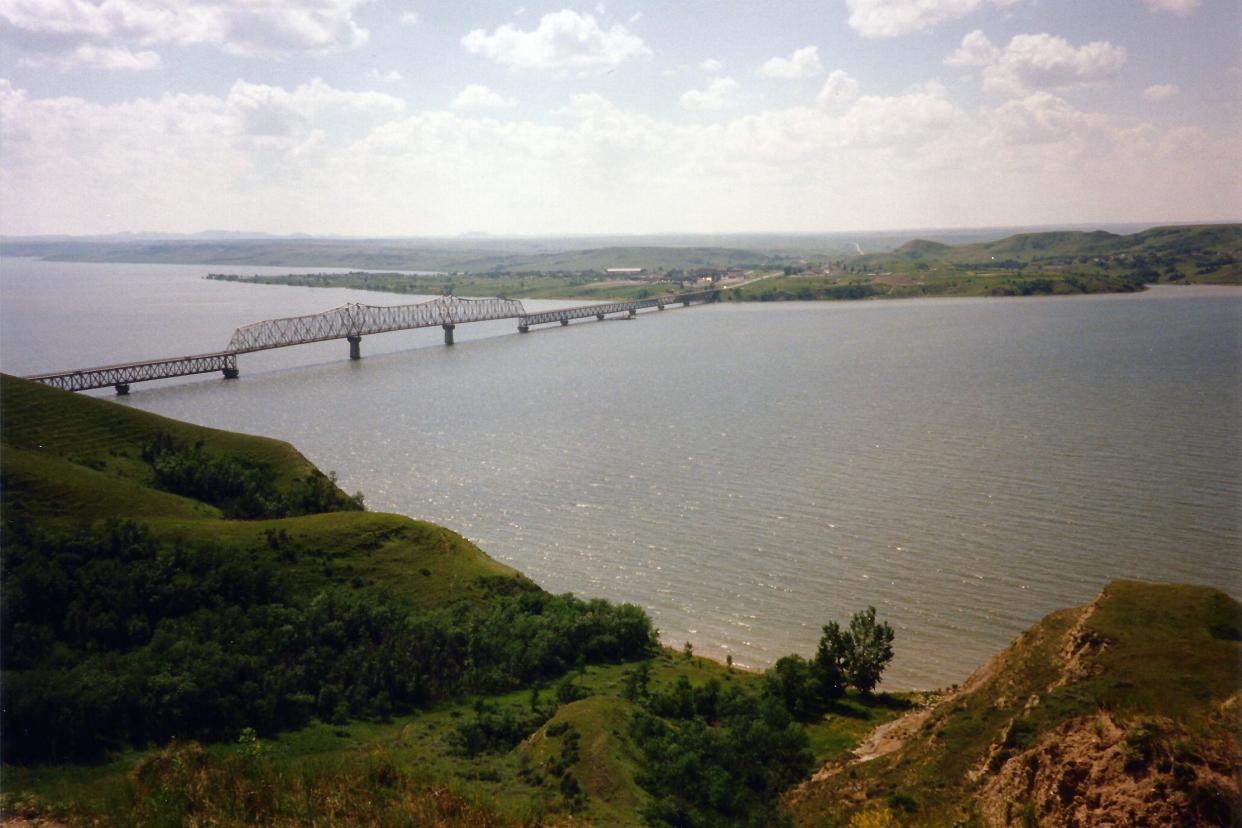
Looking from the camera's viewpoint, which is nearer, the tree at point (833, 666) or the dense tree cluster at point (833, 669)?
the dense tree cluster at point (833, 669)

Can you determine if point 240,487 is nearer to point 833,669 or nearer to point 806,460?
point 833,669

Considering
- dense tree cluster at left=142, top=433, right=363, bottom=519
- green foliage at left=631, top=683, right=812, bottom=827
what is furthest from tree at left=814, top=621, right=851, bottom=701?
dense tree cluster at left=142, top=433, right=363, bottom=519

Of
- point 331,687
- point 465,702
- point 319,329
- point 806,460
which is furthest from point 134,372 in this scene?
point 465,702

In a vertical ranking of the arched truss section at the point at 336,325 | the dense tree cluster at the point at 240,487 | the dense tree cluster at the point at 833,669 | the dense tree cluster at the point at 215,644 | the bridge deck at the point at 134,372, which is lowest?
the dense tree cluster at the point at 833,669

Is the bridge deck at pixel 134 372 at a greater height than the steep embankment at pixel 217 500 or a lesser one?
greater

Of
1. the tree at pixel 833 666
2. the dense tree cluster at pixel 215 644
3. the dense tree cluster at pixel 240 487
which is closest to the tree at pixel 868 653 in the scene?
the tree at pixel 833 666

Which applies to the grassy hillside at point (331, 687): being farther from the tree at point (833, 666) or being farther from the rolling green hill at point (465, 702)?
the tree at point (833, 666)

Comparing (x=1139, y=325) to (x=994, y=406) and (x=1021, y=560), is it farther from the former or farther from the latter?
(x=1021, y=560)
